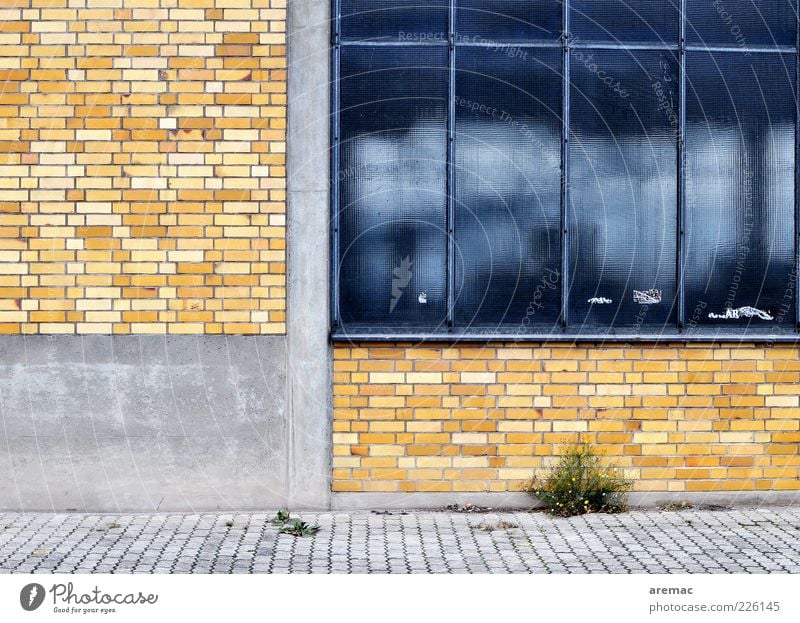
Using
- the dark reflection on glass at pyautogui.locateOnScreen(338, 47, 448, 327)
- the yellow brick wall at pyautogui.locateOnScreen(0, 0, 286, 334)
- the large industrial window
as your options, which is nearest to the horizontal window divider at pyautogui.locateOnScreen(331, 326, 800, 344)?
the large industrial window

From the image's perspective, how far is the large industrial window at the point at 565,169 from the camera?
27.2 feet

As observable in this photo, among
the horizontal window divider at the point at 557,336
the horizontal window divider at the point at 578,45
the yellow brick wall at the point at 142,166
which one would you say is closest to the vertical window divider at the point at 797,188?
the horizontal window divider at the point at 578,45

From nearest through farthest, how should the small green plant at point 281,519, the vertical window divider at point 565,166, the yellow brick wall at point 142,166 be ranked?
the small green plant at point 281,519 < the yellow brick wall at point 142,166 < the vertical window divider at point 565,166

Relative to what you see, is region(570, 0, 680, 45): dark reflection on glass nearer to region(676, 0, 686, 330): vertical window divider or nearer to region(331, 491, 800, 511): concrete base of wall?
region(676, 0, 686, 330): vertical window divider

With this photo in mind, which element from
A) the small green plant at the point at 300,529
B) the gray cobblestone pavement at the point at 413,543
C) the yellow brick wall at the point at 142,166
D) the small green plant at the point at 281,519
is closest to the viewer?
the gray cobblestone pavement at the point at 413,543

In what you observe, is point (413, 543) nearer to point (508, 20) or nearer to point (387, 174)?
point (387, 174)

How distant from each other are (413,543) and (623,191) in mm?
3060

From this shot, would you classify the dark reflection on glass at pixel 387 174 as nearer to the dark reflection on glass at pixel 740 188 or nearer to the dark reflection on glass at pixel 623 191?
the dark reflection on glass at pixel 623 191

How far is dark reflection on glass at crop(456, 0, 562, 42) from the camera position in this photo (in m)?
8.33

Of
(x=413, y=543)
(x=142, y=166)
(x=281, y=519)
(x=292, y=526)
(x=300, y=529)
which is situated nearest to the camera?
(x=413, y=543)

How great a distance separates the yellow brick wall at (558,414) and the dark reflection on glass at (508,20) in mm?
2281

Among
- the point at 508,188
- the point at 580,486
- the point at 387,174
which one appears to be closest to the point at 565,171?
the point at 508,188

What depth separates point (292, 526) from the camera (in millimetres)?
7762

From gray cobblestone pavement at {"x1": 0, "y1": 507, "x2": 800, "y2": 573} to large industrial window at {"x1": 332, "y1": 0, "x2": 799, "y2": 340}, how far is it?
136cm
